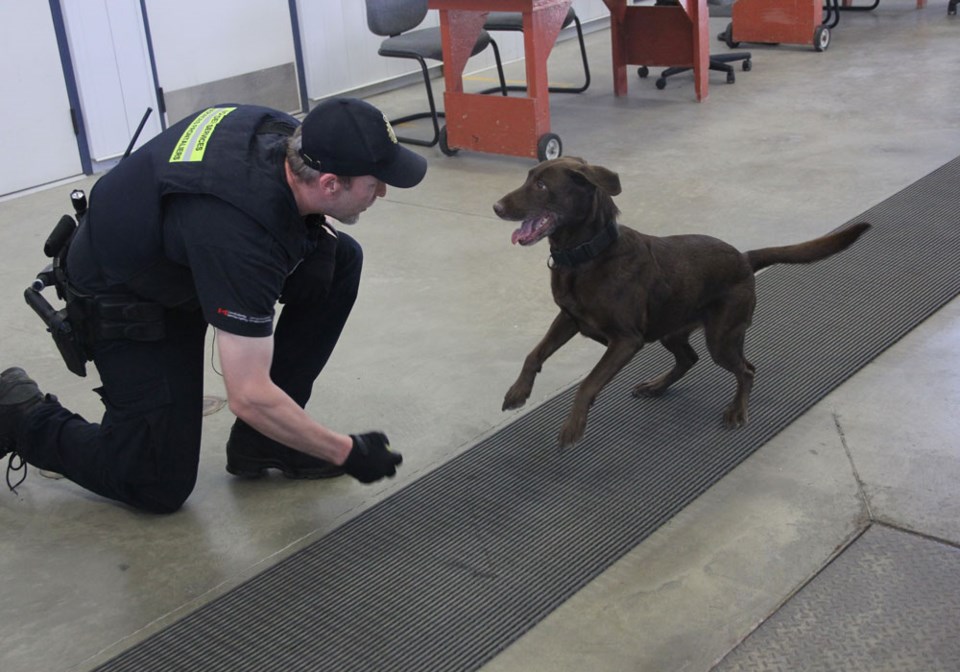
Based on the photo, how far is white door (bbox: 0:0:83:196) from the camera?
16.2 feet

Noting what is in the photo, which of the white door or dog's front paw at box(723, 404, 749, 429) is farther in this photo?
the white door

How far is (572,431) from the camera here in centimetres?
266

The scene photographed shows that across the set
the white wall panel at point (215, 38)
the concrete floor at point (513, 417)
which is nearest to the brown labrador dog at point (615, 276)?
the concrete floor at point (513, 417)

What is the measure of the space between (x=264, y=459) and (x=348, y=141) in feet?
3.10

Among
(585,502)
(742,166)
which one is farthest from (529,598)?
(742,166)

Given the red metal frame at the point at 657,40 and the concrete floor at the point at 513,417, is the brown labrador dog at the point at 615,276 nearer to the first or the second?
the concrete floor at the point at 513,417

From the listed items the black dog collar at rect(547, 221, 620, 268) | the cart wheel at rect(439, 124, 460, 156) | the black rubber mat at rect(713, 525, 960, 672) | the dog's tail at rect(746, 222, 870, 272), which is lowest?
the black rubber mat at rect(713, 525, 960, 672)

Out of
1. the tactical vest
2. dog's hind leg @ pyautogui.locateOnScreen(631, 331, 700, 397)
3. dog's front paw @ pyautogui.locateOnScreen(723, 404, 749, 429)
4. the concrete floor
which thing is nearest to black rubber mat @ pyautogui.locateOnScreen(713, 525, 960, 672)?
the concrete floor

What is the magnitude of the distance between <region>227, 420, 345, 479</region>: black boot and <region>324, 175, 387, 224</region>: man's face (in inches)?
27.2

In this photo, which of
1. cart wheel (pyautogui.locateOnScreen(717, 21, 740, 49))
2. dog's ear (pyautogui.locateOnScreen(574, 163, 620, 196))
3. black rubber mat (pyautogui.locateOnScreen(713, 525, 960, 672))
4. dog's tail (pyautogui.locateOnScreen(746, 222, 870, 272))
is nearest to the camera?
black rubber mat (pyautogui.locateOnScreen(713, 525, 960, 672))

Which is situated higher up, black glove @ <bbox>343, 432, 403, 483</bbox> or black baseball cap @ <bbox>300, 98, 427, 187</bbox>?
black baseball cap @ <bbox>300, 98, 427, 187</bbox>

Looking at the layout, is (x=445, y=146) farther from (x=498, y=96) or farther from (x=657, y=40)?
(x=657, y=40)

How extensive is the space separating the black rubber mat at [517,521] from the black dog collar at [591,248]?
1.63 ft

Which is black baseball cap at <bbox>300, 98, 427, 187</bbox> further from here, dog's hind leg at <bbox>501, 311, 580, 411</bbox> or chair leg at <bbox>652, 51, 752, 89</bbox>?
chair leg at <bbox>652, 51, 752, 89</bbox>
